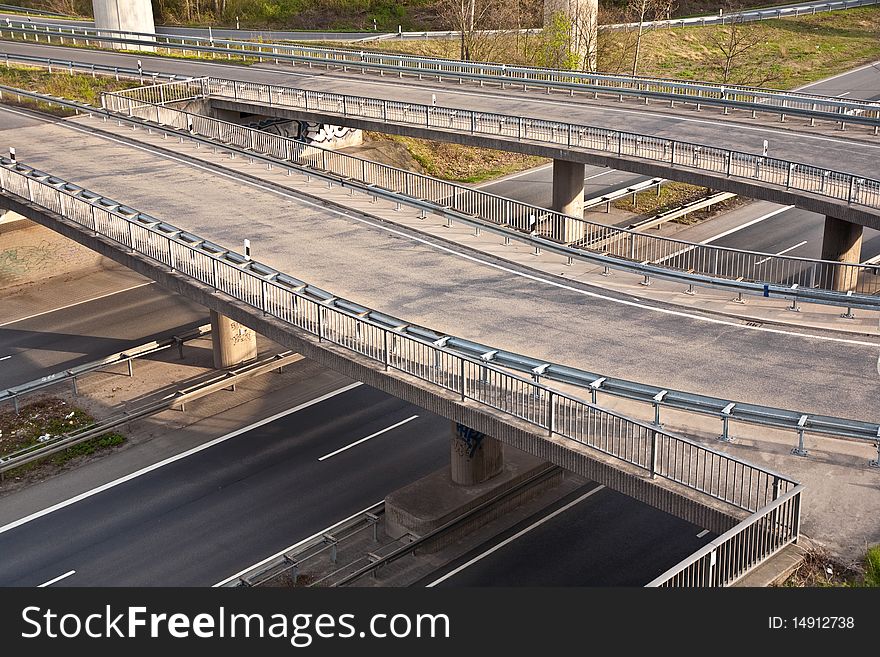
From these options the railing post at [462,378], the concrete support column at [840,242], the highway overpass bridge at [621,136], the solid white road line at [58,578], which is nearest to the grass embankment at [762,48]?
the highway overpass bridge at [621,136]

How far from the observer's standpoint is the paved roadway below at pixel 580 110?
35750mm

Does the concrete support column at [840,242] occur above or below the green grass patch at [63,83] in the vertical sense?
below

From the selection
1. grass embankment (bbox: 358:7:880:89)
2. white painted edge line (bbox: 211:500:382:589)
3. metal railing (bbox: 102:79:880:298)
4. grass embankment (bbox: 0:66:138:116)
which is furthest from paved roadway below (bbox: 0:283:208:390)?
grass embankment (bbox: 358:7:880:89)

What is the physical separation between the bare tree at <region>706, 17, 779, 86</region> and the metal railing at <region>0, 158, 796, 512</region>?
45710 mm

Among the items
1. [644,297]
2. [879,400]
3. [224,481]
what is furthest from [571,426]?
[224,481]

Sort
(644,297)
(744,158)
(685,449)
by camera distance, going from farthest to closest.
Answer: (744,158), (644,297), (685,449)

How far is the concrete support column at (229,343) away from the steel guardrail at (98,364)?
1.76m

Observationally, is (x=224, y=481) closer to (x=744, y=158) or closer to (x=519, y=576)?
(x=519, y=576)

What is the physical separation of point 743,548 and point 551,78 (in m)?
37.1

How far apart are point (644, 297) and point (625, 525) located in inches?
207

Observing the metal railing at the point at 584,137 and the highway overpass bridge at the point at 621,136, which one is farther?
the highway overpass bridge at the point at 621,136

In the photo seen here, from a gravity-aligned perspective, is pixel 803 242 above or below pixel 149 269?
below

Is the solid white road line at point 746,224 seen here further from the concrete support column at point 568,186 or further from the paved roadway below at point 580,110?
the concrete support column at point 568,186

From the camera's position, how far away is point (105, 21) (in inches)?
2438
